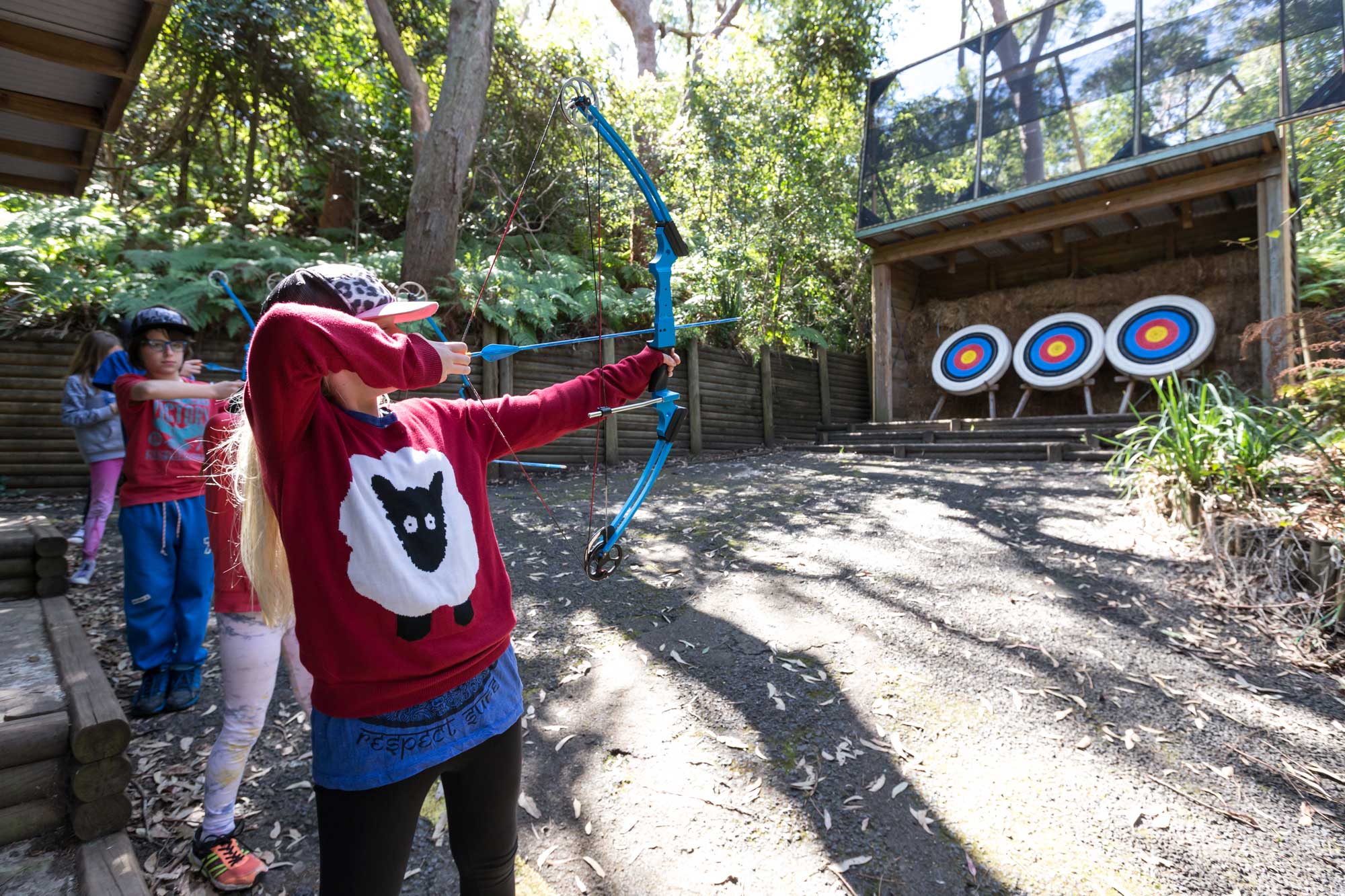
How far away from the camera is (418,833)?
1.81m

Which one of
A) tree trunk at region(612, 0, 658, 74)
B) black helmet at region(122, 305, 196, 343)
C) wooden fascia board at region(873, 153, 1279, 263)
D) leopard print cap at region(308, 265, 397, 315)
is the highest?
tree trunk at region(612, 0, 658, 74)

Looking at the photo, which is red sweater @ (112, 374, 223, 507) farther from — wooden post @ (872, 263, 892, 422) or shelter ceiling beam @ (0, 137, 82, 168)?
wooden post @ (872, 263, 892, 422)

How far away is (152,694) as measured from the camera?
2279mm

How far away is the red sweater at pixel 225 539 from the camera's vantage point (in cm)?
154

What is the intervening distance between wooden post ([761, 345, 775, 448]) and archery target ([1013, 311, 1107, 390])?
3.29 meters

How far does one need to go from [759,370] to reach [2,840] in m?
7.85

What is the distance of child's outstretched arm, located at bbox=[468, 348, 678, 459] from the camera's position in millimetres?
1302

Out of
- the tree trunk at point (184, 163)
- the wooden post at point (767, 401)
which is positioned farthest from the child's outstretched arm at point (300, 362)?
the tree trunk at point (184, 163)

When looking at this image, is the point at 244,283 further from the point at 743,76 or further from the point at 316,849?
the point at 743,76

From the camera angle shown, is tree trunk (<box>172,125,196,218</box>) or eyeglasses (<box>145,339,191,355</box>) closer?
eyeglasses (<box>145,339,191,355</box>)

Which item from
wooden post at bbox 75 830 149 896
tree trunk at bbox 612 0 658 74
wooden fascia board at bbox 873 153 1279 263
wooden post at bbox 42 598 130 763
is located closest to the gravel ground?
wooden post at bbox 75 830 149 896

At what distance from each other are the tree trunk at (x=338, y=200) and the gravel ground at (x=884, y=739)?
653cm

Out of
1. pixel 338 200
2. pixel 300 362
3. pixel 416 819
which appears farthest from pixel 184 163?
pixel 416 819

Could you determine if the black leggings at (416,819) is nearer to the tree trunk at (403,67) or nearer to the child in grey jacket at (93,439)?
the child in grey jacket at (93,439)
